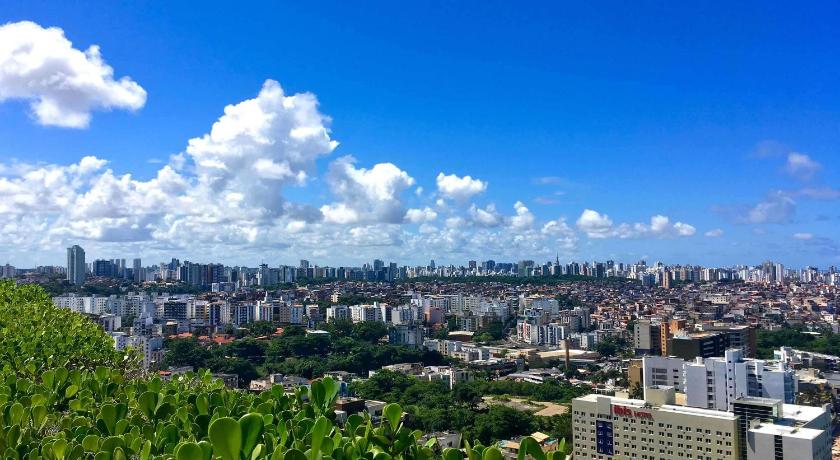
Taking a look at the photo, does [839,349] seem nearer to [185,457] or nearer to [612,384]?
[612,384]

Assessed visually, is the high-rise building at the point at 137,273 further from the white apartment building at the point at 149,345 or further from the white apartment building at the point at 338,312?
the white apartment building at the point at 149,345

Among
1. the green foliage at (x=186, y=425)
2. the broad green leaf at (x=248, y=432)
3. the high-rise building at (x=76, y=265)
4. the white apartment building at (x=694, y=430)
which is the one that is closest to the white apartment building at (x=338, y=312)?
the high-rise building at (x=76, y=265)

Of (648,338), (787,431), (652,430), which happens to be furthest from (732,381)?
(648,338)

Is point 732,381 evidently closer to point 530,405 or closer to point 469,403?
point 530,405

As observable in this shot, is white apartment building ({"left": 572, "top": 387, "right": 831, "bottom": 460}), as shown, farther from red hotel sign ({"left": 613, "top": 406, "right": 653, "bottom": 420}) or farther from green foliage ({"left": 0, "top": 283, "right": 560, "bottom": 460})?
green foliage ({"left": 0, "top": 283, "right": 560, "bottom": 460})

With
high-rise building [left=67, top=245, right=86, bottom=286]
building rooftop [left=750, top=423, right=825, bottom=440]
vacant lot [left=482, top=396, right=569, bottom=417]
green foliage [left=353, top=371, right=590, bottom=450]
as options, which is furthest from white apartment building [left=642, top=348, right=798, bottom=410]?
high-rise building [left=67, top=245, right=86, bottom=286]
